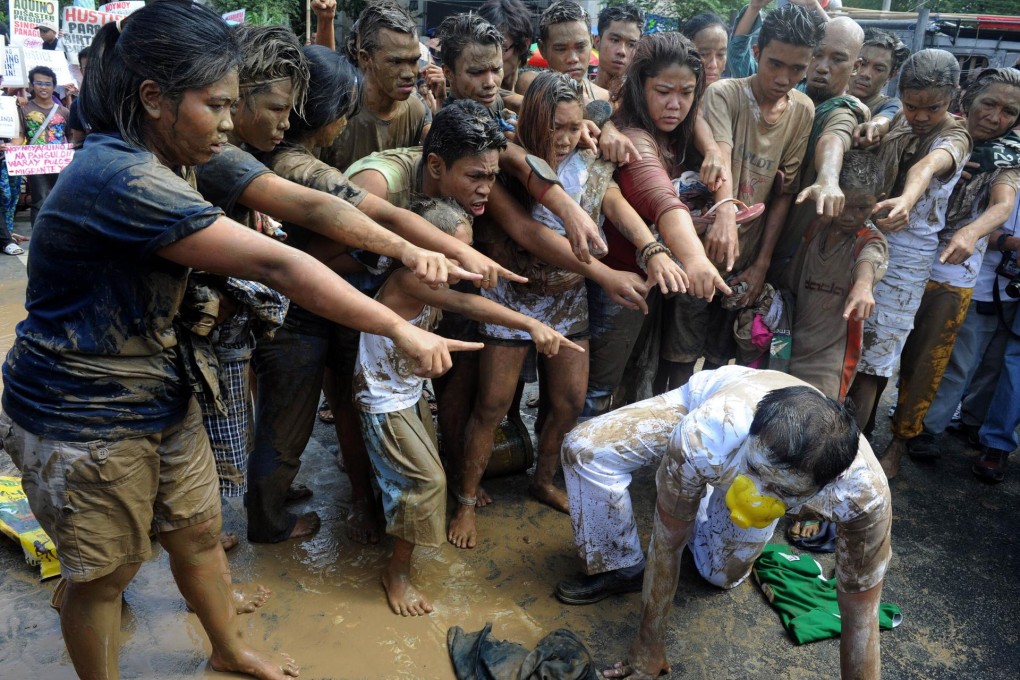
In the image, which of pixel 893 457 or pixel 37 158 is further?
pixel 37 158

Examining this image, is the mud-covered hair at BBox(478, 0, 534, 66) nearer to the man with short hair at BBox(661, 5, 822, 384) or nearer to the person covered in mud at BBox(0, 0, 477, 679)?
the man with short hair at BBox(661, 5, 822, 384)

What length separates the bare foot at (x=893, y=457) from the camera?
161 inches

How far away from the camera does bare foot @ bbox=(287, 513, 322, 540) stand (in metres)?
3.24

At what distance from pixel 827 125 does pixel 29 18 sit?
913cm

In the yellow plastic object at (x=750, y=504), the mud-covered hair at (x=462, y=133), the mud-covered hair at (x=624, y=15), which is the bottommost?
the yellow plastic object at (x=750, y=504)

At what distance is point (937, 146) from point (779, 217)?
2.65 ft

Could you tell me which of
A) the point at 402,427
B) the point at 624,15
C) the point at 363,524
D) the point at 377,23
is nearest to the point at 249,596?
the point at 363,524

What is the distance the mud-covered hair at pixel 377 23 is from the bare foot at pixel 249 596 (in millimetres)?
2316

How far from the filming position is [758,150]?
3641 millimetres

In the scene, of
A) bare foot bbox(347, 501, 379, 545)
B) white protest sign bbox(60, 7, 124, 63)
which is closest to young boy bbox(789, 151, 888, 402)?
bare foot bbox(347, 501, 379, 545)

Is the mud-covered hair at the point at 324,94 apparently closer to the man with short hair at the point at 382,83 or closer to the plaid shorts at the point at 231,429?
the man with short hair at the point at 382,83

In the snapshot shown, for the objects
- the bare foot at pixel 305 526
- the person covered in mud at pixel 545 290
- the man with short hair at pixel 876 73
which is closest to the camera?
the person covered in mud at pixel 545 290

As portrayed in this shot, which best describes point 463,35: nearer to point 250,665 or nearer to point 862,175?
point 862,175

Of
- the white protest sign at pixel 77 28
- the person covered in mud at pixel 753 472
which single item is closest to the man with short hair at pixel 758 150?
the person covered in mud at pixel 753 472
